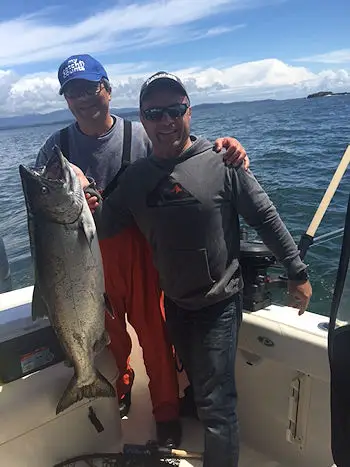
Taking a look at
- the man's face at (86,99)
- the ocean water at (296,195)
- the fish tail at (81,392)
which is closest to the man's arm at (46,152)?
the man's face at (86,99)

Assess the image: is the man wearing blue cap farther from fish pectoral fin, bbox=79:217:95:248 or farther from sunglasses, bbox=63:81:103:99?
fish pectoral fin, bbox=79:217:95:248

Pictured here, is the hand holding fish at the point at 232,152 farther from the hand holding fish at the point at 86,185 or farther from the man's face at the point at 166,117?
the hand holding fish at the point at 86,185

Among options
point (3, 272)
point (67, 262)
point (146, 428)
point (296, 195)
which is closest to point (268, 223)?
point (67, 262)

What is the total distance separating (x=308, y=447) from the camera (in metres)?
2.90

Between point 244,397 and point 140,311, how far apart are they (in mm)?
954

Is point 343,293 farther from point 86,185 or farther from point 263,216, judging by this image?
point 86,185

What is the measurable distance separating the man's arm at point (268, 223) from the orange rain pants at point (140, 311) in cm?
74

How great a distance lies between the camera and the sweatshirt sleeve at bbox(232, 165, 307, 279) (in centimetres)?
258

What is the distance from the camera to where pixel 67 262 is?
245 cm

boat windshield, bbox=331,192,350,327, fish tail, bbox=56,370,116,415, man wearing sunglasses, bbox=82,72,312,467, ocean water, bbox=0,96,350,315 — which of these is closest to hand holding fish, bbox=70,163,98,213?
man wearing sunglasses, bbox=82,72,312,467

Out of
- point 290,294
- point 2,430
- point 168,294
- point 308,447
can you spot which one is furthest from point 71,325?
point 308,447

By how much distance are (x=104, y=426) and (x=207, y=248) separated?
4.90 feet

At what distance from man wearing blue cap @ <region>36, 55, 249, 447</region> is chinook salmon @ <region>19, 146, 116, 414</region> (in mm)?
435

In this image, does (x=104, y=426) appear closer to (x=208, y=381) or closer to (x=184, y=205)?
(x=208, y=381)
